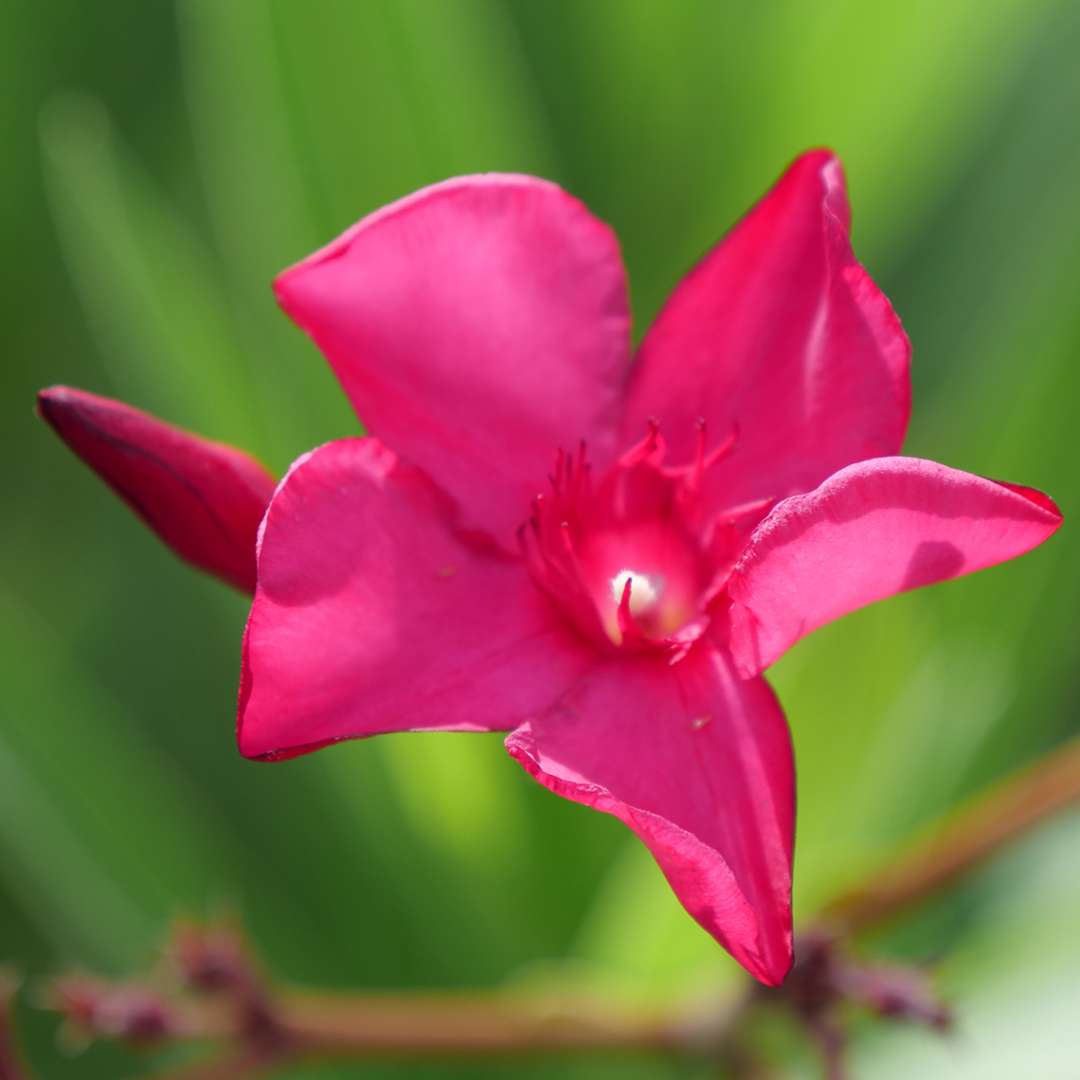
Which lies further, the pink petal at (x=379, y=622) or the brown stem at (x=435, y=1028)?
the brown stem at (x=435, y=1028)

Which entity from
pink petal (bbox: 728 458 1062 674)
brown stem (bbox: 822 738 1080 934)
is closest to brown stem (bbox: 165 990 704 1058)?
brown stem (bbox: 822 738 1080 934)

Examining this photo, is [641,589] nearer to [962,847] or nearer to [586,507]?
[586,507]

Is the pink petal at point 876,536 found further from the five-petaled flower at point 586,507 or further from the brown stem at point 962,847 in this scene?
the brown stem at point 962,847

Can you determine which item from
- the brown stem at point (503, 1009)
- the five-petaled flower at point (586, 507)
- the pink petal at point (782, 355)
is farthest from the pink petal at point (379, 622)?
the brown stem at point (503, 1009)

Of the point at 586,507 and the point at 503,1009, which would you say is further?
the point at 503,1009

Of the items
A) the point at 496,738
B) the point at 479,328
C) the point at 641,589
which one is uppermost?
the point at 479,328

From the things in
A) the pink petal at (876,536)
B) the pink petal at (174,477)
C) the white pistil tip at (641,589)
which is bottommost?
the white pistil tip at (641,589)

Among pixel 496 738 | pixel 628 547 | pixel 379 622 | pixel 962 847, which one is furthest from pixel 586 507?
pixel 496 738

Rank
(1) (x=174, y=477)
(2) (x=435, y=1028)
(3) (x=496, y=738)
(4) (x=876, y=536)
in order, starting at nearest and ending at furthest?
(4) (x=876, y=536), (1) (x=174, y=477), (2) (x=435, y=1028), (3) (x=496, y=738)

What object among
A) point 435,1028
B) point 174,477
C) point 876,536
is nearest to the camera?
point 876,536
